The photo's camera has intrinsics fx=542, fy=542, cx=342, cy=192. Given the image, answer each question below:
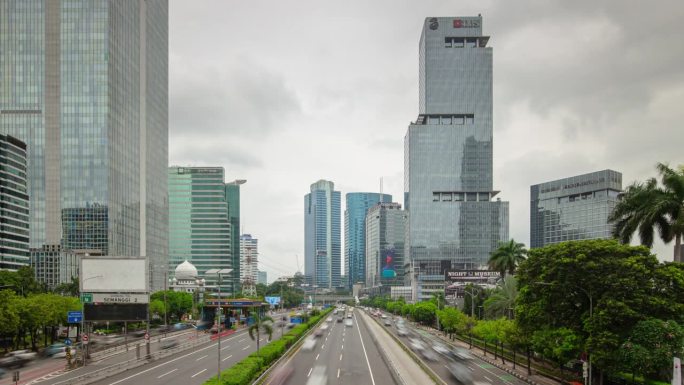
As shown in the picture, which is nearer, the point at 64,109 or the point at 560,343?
the point at 560,343

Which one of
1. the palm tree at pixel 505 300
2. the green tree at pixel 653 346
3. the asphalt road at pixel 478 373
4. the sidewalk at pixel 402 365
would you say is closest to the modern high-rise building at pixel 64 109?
the sidewalk at pixel 402 365

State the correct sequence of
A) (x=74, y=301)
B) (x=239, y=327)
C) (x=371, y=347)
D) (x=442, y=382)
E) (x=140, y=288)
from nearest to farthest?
(x=442, y=382)
(x=140, y=288)
(x=371, y=347)
(x=74, y=301)
(x=239, y=327)

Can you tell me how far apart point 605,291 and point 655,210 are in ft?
29.5

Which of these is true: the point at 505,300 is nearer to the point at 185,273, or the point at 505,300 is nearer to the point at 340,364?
the point at 340,364

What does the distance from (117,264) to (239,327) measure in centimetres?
6154

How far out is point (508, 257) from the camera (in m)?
87.0

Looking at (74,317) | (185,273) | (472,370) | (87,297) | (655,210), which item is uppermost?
(655,210)

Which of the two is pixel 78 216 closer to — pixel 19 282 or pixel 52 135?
pixel 52 135

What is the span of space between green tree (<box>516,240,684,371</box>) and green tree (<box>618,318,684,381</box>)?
3.41 ft

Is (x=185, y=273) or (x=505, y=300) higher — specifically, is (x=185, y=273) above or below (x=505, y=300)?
below

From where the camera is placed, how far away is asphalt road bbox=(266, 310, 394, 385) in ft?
153

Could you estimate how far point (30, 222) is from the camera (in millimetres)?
133500

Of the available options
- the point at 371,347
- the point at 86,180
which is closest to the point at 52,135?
the point at 86,180

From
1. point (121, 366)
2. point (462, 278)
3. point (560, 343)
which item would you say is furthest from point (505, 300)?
point (121, 366)
